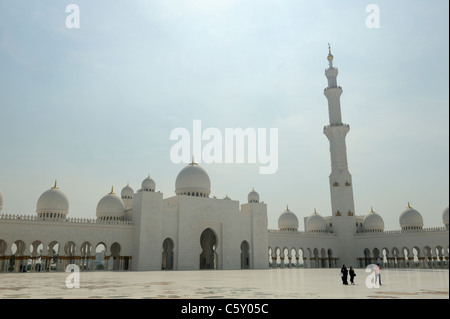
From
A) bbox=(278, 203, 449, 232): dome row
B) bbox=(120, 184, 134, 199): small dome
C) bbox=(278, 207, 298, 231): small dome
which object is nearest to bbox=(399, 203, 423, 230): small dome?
bbox=(278, 203, 449, 232): dome row

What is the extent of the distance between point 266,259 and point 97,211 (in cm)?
1555

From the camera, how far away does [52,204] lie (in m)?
28.1

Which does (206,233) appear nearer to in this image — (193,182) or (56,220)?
(193,182)

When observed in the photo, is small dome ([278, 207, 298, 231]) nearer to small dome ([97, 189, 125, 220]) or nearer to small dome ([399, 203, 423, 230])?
small dome ([399, 203, 423, 230])

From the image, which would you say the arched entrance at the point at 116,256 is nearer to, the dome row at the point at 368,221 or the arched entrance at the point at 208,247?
the arched entrance at the point at 208,247

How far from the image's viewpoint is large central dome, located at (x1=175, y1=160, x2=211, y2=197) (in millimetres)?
32812

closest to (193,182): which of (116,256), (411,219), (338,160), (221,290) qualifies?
(116,256)

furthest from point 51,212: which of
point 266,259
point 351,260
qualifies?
point 351,260

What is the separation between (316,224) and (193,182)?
17449 mm

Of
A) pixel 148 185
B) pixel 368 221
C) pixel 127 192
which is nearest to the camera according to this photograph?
pixel 148 185

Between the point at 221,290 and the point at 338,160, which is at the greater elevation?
the point at 338,160
